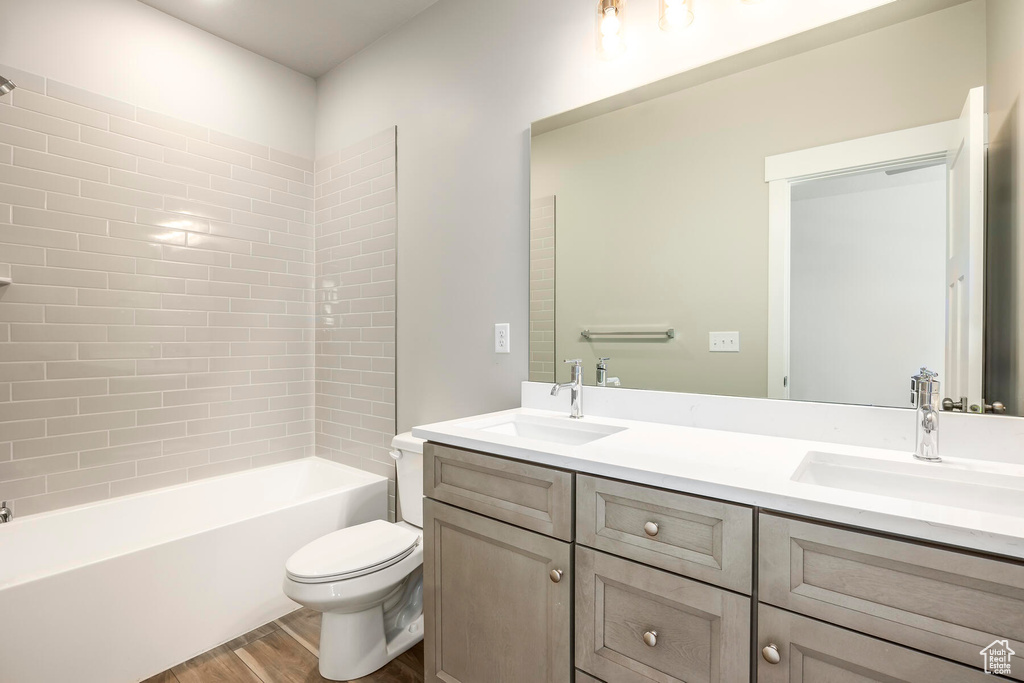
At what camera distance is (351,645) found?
1736 mm

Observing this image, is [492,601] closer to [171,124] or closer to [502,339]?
[502,339]

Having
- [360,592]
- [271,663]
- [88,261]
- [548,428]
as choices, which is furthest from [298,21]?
[271,663]

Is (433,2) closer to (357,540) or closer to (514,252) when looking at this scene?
(514,252)

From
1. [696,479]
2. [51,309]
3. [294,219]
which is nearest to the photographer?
[696,479]

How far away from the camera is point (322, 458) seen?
2.89 meters

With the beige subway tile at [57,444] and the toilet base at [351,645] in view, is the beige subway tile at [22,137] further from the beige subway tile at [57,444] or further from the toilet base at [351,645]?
the toilet base at [351,645]

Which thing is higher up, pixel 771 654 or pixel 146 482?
pixel 771 654

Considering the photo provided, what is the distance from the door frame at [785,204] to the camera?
4.09 ft

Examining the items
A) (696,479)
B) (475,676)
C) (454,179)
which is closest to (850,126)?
(696,479)

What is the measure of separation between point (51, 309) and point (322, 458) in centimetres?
141

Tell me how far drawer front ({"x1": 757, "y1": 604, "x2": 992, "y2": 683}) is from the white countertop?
0.18 metres

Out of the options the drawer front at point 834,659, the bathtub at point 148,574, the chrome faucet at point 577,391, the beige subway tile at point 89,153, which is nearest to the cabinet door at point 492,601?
the drawer front at point 834,659

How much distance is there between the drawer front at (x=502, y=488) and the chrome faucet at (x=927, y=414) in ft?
2.53

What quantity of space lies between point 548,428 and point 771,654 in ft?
2.92
